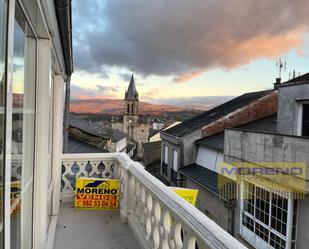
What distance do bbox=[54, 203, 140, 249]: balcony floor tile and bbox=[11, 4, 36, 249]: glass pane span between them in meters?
1.41

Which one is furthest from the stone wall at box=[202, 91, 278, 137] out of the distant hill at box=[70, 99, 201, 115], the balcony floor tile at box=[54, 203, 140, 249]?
the balcony floor tile at box=[54, 203, 140, 249]

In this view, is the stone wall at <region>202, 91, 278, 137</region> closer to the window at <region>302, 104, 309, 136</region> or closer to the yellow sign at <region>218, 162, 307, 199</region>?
the yellow sign at <region>218, 162, 307, 199</region>

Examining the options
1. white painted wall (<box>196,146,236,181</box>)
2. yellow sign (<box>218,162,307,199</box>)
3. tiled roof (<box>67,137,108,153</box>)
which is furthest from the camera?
white painted wall (<box>196,146,236,181</box>)

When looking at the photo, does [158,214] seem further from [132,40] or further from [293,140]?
[132,40]

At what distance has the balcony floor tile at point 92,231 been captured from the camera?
11.7 feet

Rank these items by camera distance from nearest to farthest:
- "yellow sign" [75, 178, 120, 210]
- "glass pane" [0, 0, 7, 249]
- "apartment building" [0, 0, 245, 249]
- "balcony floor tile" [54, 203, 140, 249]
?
"glass pane" [0, 0, 7, 249] → "apartment building" [0, 0, 245, 249] → "balcony floor tile" [54, 203, 140, 249] → "yellow sign" [75, 178, 120, 210]

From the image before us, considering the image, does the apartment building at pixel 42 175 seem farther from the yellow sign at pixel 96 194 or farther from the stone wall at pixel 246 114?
the stone wall at pixel 246 114

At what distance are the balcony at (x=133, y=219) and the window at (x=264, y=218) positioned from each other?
5171 millimetres

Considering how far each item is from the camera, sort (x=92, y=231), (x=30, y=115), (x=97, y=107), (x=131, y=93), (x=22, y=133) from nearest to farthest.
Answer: (x=22, y=133) < (x=30, y=115) < (x=92, y=231) < (x=97, y=107) < (x=131, y=93)

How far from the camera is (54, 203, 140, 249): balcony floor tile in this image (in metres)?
3.56

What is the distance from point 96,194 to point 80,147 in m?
6.21

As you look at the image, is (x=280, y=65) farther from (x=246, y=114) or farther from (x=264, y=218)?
(x=264, y=218)

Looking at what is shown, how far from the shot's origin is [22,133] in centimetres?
195

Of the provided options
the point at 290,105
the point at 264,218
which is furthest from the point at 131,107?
the point at 264,218
